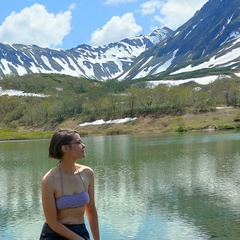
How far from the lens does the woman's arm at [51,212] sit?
629 centimetres

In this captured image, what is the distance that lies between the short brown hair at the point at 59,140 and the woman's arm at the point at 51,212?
0.45 m

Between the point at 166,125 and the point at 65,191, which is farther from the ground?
the point at 65,191

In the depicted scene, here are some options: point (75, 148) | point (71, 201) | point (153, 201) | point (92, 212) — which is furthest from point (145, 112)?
point (71, 201)

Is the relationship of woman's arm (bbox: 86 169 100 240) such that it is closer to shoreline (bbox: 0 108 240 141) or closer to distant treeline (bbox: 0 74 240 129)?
shoreline (bbox: 0 108 240 141)

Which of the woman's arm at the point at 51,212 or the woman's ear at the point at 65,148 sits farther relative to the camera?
the woman's ear at the point at 65,148

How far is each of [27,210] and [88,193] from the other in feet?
55.4

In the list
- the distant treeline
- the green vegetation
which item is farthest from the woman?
the distant treeline

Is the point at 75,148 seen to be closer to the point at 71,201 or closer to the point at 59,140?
the point at 59,140

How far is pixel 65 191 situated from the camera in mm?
6387

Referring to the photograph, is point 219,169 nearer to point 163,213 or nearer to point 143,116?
point 163,213

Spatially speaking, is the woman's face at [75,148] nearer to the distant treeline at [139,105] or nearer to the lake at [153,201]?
the lake at [153,201]

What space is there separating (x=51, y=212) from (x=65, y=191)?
0.37 meters

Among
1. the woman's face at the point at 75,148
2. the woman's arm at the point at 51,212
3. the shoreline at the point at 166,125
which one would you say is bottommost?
the shoreline at the point at 166,125

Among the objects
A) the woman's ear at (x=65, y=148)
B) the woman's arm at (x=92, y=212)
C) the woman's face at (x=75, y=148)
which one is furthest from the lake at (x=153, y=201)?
the woman's ear at (x=65, y=148)
